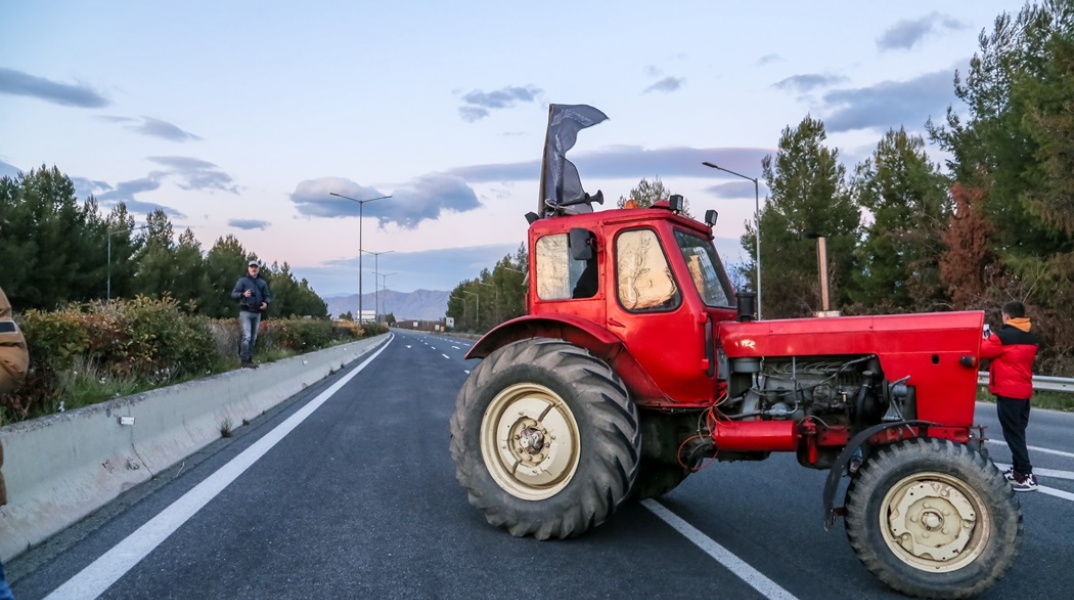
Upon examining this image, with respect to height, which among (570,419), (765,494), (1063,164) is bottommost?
(765,494)

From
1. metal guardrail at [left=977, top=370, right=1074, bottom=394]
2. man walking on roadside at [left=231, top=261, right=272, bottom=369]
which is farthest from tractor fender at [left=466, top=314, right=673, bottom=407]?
metal guardrail at [left=977, top=370, right=1074, bottom=394]

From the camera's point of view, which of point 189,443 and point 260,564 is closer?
point 260,564

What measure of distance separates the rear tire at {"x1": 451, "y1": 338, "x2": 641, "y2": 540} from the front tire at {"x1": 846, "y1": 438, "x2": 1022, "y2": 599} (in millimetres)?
1409

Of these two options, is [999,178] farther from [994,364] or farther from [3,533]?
[3,533]

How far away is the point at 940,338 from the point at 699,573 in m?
2.01

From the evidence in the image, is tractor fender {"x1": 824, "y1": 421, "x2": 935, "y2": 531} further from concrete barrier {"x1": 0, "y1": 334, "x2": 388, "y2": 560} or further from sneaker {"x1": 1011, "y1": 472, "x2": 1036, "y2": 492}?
concrete barrier {"x1": 0, "y1": 334, "x2": 388, "y2": 560}

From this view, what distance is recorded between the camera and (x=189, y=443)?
8.25 metres

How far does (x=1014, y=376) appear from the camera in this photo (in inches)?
287

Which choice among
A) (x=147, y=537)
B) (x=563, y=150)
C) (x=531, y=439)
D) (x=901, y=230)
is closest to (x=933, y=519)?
(x=531, y=439)

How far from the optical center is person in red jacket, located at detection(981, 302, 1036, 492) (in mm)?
7137

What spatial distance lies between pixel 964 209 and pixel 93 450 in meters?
29.6

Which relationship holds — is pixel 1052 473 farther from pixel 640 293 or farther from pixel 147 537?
pixel 147 537

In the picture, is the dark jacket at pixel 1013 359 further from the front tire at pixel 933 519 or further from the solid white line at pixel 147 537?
the solid white line at pixel 147 537

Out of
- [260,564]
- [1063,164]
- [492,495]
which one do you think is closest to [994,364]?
[492,495]
